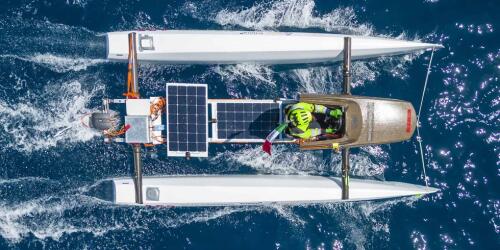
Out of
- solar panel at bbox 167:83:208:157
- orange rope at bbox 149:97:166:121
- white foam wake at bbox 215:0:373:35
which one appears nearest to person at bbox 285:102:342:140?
solar panel at bbox 167:83:208:157

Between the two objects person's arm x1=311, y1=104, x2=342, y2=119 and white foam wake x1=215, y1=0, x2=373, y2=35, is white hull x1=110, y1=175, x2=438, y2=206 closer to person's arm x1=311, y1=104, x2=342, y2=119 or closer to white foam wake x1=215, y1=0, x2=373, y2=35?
person's arm x1=311, y1=104, x2=342, y2=119

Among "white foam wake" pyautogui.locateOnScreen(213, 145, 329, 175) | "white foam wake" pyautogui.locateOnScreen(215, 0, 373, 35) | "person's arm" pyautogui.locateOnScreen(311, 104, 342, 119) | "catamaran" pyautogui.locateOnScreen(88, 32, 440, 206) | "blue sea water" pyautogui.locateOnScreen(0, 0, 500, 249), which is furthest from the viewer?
"white foam wake" pyautogui.locateOnScreen(213, 145, 329, 175)

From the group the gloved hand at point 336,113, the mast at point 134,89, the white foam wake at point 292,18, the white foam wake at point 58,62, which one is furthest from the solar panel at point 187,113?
the gloved hand at point 336,113

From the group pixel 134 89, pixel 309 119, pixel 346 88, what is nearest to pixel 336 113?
pixel 346 88

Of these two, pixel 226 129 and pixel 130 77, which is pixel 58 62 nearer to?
pixel 130 77

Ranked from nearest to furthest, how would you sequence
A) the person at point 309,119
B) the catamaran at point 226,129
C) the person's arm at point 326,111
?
the person at point 309,119 < the person's arm at point 326,111 < the catamaran at point 226,129

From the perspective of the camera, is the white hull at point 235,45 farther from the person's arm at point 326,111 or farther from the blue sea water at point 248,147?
the person's arm at point 326,111

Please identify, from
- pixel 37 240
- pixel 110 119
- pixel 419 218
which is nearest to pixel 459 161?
pixel 419 218
